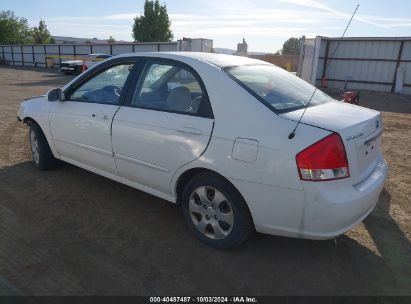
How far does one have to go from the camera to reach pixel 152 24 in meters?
48.1

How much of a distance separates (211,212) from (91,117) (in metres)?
1.75

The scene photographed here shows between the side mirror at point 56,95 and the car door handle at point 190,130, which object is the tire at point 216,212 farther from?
the side mirror at point 56,95

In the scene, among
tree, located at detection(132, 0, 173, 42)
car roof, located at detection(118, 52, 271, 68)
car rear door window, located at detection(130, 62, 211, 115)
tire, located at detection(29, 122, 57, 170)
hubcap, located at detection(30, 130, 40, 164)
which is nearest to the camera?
car rear door window, located at detection(130, 62, 211, 115)

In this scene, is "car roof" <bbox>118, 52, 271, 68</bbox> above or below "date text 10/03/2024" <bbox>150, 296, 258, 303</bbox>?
above

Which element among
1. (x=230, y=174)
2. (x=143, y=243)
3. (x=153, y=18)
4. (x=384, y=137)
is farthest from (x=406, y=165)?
(x=153, y=18)

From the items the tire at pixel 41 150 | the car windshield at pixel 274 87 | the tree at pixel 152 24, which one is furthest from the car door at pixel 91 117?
the tree at pixel 152 24

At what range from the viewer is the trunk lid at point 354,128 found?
8.60 feet

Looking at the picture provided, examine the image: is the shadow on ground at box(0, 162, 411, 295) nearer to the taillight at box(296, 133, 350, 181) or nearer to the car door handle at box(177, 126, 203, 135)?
the taillight at box(296, 133, 350, 181)

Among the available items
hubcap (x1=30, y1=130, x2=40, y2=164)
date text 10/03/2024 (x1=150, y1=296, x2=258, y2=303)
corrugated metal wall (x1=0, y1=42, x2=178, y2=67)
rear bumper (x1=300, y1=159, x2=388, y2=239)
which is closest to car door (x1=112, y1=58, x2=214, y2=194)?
rear bumper (x1=300, y1=159, x2=388, y2=239)

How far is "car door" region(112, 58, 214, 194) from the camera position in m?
Result: 3.05

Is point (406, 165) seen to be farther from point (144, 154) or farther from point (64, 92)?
point (64, 92)

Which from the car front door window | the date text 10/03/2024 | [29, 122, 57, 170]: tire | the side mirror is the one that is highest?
the car front door window

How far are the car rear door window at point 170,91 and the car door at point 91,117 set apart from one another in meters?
0.28

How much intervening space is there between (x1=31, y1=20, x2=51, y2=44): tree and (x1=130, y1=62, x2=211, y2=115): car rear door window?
6640cm
